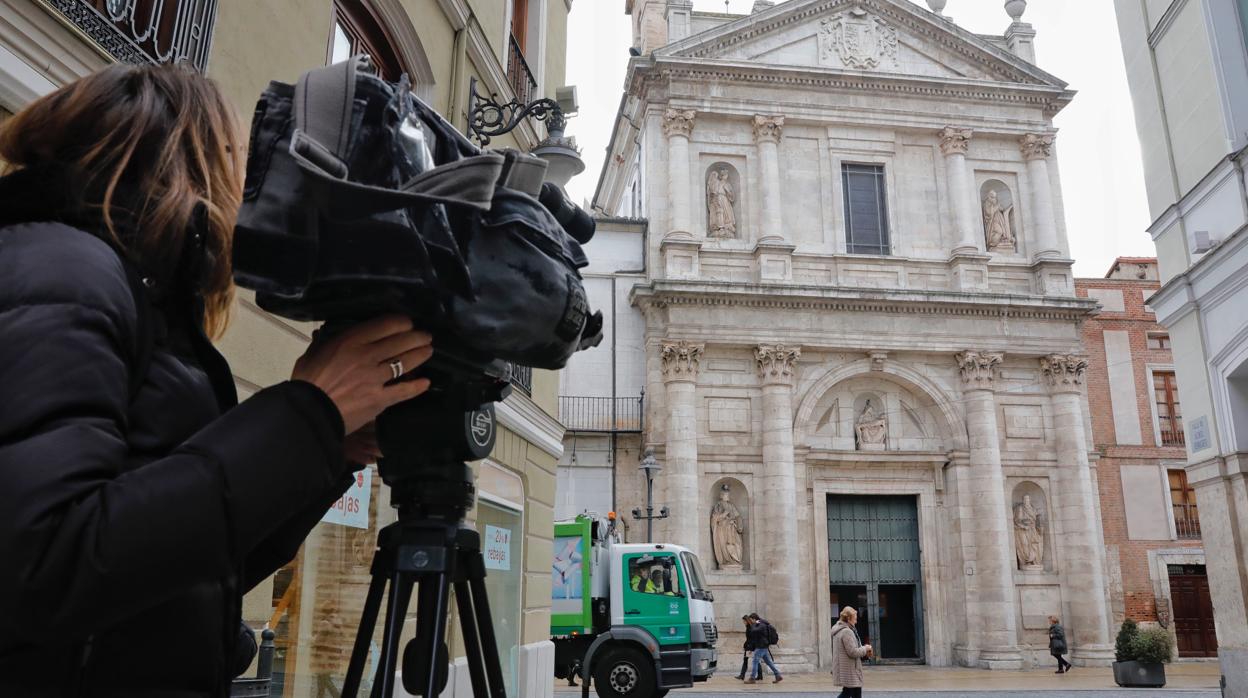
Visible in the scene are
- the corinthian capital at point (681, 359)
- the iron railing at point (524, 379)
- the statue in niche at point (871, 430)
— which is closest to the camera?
the iron railing at point (524, 379)

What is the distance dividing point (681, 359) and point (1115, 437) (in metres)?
14.5

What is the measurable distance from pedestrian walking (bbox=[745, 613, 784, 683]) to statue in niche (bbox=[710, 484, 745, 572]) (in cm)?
230

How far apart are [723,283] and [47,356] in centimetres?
2415

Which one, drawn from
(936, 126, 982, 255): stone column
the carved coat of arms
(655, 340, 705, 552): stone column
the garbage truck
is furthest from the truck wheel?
the carved coat of arms

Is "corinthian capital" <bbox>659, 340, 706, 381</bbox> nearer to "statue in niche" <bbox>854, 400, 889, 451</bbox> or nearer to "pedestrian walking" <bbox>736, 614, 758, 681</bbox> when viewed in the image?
"statue in niche" <bbox>854, 400, 889, 451</bbox>

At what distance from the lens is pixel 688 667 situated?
50.2 feet

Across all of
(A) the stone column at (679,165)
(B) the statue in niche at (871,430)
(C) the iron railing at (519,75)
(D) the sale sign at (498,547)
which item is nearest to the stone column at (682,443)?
(A) the stone column at (679,165)

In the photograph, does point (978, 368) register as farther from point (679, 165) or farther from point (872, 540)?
point (679, 165)

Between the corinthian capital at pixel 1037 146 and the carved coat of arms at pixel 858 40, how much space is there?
4611 mm

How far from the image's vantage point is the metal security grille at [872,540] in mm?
24625

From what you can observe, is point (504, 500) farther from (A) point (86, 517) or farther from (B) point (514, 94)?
(A) point (86, 517)

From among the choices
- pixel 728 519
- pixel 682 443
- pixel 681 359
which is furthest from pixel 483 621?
pixel 681 359

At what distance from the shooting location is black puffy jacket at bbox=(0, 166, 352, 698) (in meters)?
1.04

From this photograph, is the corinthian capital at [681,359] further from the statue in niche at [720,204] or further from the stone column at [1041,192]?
the stone column at [1041,192]
